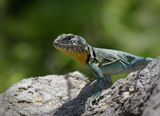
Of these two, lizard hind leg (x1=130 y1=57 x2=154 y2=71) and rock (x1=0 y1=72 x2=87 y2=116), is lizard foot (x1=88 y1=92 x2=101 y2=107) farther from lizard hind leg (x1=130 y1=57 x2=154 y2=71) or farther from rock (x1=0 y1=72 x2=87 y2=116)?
lizard hind leg (x1=130 y1=57 x2=154 y2=71)

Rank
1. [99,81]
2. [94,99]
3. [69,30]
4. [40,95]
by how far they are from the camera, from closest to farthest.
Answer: [94,99], [99,81], [40,95], [69,30]

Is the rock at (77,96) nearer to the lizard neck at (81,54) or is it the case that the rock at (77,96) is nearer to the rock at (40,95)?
the rock at (40,95)

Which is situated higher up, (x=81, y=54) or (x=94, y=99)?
(x=81, y=54)

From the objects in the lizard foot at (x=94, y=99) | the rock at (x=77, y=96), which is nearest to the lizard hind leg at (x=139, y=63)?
the rock at (x=77, y=96)

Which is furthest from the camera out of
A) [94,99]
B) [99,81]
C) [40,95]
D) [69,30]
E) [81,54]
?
[69,30]

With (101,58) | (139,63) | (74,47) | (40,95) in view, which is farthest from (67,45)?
(139,63)

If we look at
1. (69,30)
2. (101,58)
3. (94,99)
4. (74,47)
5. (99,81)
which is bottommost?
(94,99)

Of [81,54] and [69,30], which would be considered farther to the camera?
[69,30]

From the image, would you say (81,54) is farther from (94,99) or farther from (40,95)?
(94,99)

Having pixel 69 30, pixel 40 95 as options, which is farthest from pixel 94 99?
pixel 69 30
